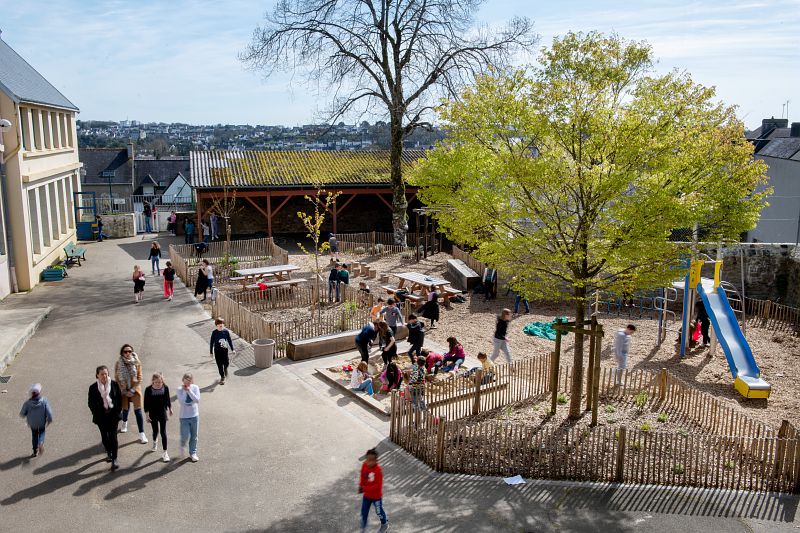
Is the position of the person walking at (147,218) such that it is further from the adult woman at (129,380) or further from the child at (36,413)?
the child at (36,413)

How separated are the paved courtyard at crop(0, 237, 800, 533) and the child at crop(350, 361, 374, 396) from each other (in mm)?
414

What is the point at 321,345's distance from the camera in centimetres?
1505

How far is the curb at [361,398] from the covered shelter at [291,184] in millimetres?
16419

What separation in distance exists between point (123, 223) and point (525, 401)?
91.8 feet

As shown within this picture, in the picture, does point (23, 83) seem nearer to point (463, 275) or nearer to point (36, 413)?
point (463, 275)

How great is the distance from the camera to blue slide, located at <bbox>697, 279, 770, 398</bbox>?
13505 mm

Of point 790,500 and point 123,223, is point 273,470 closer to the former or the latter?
point 790,500

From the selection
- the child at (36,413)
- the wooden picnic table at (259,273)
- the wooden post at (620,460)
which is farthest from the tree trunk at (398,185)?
the child at (36,413)

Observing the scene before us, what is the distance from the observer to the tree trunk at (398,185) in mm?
29391

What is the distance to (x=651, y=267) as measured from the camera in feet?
34.1

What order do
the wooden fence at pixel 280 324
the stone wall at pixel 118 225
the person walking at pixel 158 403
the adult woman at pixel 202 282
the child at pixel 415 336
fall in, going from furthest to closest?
1. the stone wall at pixel 118 225
2. the adult woman at pixel 202 282
3. the wooden fence at pixel 280 324
4. the child at pixel 415 336
5. the person walking at pixel 158 403

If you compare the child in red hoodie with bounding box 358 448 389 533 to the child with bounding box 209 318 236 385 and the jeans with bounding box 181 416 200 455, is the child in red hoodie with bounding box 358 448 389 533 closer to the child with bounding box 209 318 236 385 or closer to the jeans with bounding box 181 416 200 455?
the jeans with bounding box 181 416 200 455

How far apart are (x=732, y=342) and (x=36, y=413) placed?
568 inches

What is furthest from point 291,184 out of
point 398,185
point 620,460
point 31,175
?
point 620,460
